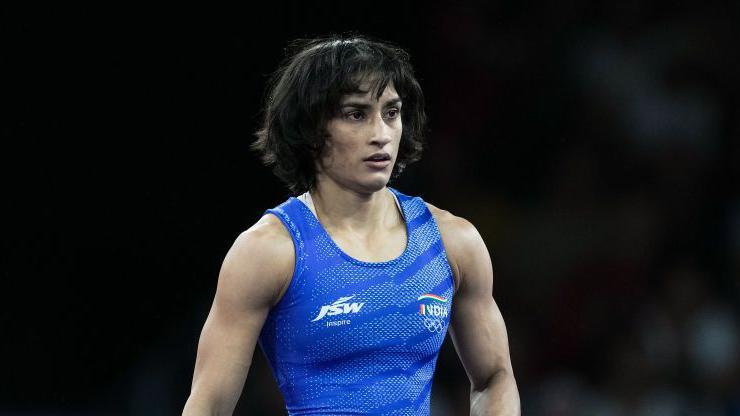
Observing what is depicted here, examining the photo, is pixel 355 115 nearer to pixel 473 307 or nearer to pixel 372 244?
pixel 372 244

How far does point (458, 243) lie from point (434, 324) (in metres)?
0.30

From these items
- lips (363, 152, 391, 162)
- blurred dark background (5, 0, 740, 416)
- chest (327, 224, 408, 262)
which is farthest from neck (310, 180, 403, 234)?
blurred dark background (5, 0, 740, 416)

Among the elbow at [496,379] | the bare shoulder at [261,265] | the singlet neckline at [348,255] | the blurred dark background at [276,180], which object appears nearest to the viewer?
the bare shoulder at [261,265]

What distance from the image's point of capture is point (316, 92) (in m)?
3.39

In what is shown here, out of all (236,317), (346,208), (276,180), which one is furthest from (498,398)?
(276,180)

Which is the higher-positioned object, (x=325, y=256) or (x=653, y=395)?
(x=325, y=256)

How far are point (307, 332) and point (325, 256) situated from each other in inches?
9.3

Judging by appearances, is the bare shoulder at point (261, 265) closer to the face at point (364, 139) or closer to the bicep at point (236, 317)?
the bicep at point (236, 317)

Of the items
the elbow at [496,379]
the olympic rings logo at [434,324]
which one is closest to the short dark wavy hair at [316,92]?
the olympic rings logo at [434,324]

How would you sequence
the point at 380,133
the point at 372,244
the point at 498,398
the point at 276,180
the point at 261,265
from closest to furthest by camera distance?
the point at 261,265
the point at 380,133
the point at 372,244
the point at 498,398
the point at 276,180

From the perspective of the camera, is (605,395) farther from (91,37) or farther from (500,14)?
(91,37)

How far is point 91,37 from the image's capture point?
24.8 feet

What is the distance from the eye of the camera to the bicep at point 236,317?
3.22m

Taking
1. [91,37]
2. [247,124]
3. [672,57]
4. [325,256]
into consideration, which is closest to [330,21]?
[247,124]
